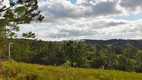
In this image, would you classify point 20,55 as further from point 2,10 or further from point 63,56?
point 2,10

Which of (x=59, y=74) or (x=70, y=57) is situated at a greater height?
(x=59, y=74)

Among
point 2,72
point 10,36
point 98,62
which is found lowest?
point 98,62

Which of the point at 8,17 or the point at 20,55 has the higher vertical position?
the point at 8,17

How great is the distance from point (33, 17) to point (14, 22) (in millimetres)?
1312

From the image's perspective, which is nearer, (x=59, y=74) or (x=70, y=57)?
Answer: (x=59, y=74)

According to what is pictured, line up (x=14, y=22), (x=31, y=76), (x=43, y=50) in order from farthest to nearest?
(x=43, y=50), (x=14, y=22), (x=31, y=76)

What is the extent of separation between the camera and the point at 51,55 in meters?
122

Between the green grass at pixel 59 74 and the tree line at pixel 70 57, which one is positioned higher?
the green grass at pixel 59 74

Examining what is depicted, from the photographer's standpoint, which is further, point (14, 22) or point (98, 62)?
point (98, 62)

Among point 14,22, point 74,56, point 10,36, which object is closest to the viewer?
point 14,22

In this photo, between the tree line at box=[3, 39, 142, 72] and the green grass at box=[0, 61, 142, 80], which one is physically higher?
the green grass at box=[0, 61, 142, 80]

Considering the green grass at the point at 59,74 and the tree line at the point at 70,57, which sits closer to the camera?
the green grass at the point at 59,74

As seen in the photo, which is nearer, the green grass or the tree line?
the green grass

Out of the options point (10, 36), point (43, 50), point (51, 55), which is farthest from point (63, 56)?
point (10, 36)
